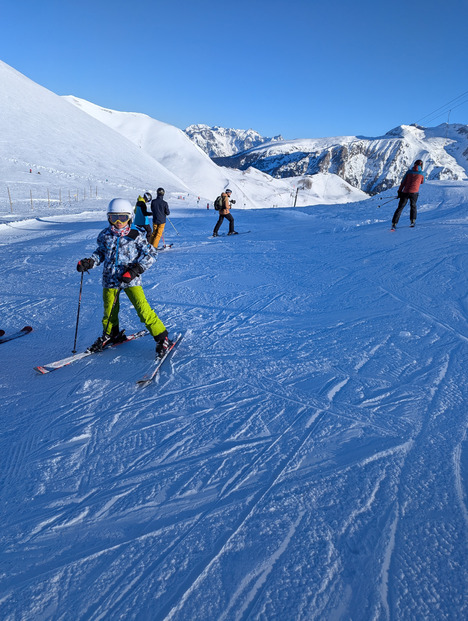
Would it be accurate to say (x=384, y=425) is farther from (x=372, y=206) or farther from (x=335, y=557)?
(x=372, y=206)

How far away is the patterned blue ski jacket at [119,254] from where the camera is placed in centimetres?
414

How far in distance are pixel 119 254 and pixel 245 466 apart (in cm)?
285

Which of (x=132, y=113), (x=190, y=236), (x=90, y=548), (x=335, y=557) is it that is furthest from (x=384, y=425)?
(x=132, y=113)

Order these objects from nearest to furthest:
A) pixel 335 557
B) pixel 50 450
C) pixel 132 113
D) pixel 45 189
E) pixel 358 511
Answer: pixel 335 557, pixel 358 511, pixel 50 450, pixel 45 189, pixel 132 113

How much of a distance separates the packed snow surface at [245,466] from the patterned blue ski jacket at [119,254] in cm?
101

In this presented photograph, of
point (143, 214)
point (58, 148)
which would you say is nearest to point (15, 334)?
point (143, 214)

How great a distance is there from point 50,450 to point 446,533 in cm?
293

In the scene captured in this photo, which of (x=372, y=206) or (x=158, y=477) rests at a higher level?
(x=372, y=206)

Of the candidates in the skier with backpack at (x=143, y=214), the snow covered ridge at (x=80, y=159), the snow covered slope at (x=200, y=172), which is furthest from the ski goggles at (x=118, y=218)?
the snow covered slope at (x=200, y=172)

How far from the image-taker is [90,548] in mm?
2039

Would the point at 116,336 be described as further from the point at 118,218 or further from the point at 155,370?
the point at 118,218

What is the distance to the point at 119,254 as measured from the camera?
413 centimetres

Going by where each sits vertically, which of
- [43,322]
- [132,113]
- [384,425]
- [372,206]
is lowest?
[43,322]

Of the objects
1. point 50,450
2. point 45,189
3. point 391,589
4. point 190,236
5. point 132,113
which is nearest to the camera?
point 391,589
